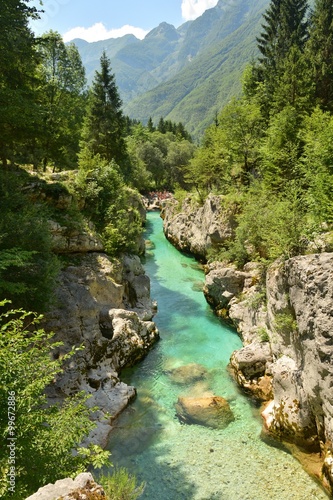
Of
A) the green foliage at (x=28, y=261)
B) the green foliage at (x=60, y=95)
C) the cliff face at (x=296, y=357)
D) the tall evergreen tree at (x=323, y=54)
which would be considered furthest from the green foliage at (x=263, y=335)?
the tall evergreen tree at (x=323, y=54)

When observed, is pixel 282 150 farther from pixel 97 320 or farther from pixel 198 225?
pixel 97 320

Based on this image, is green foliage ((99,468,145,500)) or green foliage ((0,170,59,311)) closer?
green foliage ((99,468,145,500))

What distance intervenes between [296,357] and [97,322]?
7.58m

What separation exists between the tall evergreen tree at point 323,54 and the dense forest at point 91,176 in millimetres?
86

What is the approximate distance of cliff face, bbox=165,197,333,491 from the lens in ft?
26.1

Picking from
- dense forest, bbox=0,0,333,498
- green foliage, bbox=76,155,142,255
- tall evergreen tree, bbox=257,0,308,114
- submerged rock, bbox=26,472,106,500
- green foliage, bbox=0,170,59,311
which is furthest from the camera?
tall evergreen tree, bbox=257,0,308,114

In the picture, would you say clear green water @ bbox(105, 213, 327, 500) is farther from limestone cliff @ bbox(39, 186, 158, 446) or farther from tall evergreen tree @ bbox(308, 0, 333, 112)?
tall evergreen tree @ bbox(308, 0, 333, 112)

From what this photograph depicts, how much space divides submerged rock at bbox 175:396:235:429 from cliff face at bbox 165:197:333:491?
4.17 feet

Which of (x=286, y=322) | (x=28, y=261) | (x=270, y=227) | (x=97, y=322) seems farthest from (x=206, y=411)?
(x=270, y=227)

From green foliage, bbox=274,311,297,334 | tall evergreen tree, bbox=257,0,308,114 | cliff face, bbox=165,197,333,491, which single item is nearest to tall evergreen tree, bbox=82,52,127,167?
tall evergreen tree, bbox=257,0,308,114

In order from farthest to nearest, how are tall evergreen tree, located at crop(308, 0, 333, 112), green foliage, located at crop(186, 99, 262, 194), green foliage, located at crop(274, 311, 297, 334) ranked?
1. tall evergreen tree, located at crop(308, 0, 333, 112)
2. green foliage, located at crop(186, 99, 262, 194)
3. green foliage, located at crop(274, 311, 297, 334)

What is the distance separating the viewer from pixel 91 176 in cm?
1934

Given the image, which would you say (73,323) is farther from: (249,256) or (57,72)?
(57,72)

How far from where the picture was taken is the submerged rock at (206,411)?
33.8ft
